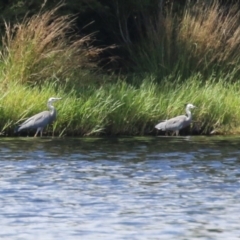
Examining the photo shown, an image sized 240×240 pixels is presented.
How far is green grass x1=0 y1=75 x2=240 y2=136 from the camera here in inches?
798

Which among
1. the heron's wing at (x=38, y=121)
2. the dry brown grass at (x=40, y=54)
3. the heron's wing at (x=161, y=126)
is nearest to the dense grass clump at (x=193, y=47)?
the dry brown grass at (x=40, y=54)

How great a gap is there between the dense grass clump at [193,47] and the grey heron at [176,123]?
267cm

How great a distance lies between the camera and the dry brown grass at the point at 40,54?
70.7 ft

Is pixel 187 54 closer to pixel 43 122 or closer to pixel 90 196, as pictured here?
pixel 43 122

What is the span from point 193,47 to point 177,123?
3631mm

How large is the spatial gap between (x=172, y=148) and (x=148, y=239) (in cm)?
768

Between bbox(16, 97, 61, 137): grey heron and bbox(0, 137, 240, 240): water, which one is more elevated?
bbox(16, 97, 61, 137): grey heron

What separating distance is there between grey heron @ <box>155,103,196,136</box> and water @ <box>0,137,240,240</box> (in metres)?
0.33

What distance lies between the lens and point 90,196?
13.4 meters

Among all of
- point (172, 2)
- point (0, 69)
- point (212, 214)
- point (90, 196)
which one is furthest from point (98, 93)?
point (212, 214)

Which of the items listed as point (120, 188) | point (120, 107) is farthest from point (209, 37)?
point (120, 188)

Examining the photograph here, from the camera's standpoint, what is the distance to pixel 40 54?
21703 mm

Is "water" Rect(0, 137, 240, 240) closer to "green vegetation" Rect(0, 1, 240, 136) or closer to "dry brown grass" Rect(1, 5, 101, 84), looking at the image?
"green vegetation" Rect(0, 1, 240, 136)

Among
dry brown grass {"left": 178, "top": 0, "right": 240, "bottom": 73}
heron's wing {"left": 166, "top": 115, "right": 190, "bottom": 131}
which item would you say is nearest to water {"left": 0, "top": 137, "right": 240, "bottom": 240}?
heron's wing {"left": 166, "top": 115, "right": 190, "bottom": 131}
